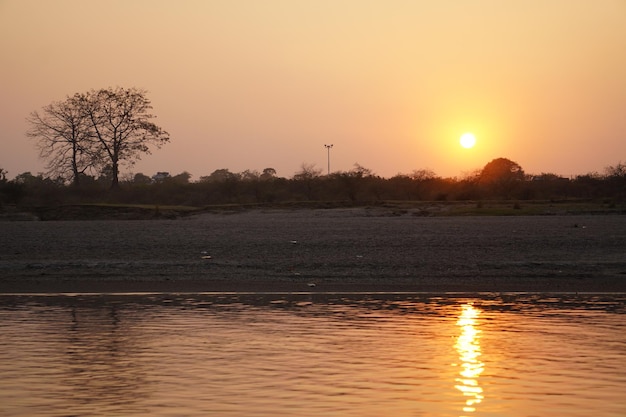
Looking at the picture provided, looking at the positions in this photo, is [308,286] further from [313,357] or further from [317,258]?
[313,357]

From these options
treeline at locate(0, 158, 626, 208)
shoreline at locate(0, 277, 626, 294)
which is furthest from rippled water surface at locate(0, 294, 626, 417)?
treeline at locate(0, 158, 626, 208)

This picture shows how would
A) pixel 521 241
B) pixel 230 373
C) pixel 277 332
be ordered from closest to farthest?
pixel 230 373
pixel 277 332
pixel 521 241

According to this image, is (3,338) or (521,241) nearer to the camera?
(3,338)

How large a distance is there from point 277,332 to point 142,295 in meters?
5.50

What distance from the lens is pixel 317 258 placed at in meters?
21.8

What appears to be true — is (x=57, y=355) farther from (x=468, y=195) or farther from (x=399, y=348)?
(x=468, y=195)

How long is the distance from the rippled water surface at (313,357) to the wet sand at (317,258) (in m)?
2.66

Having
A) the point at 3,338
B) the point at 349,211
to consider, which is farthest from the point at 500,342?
the point at 349,211

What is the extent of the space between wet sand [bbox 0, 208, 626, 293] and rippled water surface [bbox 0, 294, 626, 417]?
8.71 feet

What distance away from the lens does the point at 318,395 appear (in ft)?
29.8

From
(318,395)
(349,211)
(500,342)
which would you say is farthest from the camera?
(349,211)

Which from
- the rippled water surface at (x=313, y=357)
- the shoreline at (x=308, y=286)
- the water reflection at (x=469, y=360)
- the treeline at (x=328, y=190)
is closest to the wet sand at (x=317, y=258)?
the shoreline at (x=308, y=286)

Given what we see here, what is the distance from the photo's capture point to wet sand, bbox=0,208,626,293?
766 inches

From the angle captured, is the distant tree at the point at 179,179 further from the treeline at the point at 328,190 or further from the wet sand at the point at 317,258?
the wet sand at the point at 317,258
